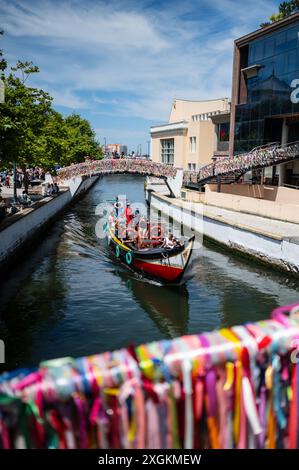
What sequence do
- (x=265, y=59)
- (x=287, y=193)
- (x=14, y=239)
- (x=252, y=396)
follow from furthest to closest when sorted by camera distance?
1. (x=265, y=59)
2. (x=287, y=193)
3. (x=14, y=239)
4. (x=252, y=396)

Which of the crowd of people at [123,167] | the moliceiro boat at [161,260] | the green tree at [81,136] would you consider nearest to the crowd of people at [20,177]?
the crowd of people at [123,167]

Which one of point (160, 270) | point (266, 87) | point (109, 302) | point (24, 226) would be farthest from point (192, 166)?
point (109, 302)

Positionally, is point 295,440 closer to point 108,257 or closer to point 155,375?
point 155,375

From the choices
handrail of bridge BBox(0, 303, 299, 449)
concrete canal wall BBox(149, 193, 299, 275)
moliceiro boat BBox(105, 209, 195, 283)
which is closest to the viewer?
handrail of bridge BBox(0, 303, 299, 449)

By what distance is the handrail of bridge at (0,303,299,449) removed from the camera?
3459 millimetres

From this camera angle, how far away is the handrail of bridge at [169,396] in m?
3.46

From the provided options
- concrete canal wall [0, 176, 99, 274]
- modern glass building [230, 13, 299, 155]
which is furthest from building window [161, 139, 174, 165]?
A: concrete canal wall [0, 176, 99, 274]

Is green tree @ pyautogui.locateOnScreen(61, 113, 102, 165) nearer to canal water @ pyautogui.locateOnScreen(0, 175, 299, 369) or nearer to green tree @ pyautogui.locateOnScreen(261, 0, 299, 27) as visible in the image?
green tree @ pyautogui.locateOnScreen(261, 0, 299, 27)

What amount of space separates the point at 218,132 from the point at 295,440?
165ft

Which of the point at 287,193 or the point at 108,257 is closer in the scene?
the point at 108,257

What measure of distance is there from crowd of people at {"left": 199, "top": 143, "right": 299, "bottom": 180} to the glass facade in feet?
12.2
